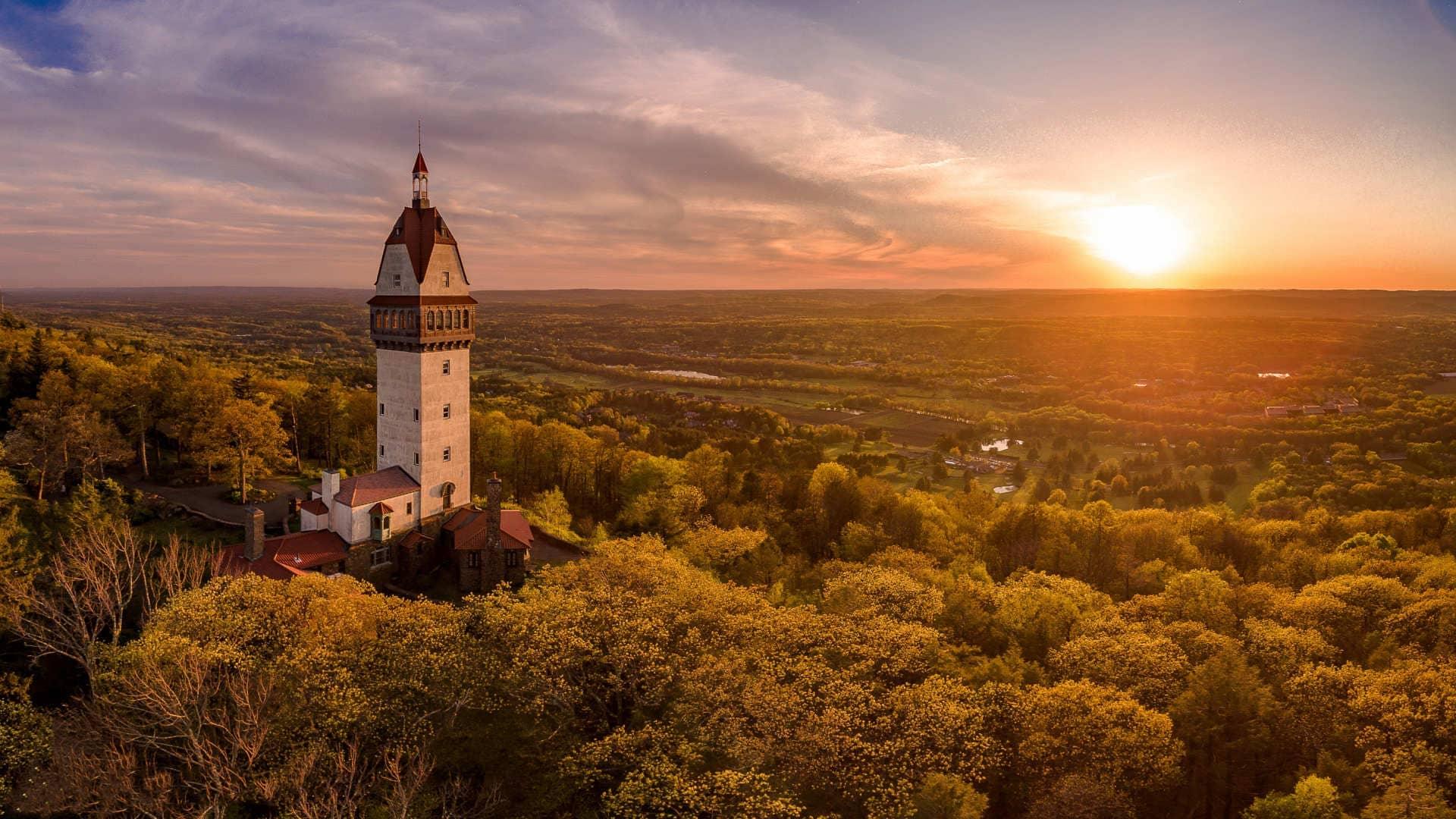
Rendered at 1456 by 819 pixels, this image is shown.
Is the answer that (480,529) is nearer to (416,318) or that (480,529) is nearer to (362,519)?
(362,519)

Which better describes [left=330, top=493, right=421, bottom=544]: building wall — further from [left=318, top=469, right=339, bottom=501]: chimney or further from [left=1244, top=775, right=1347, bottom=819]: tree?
[left=1244, top=775, right=1347, bottom=819]: tree

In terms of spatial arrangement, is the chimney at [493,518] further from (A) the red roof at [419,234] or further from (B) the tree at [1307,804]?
(B) the tree at [1307,804]

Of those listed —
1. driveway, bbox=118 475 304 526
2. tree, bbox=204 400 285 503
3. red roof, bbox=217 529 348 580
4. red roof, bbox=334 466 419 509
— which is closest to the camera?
red roof, bbox=217 529 348 580

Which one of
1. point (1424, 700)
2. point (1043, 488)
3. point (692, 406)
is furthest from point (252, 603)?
point (692, 406)

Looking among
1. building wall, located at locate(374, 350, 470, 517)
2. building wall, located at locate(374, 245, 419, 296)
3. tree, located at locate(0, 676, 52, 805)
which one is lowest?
tree, located at locate(0, 676, 52, 805)

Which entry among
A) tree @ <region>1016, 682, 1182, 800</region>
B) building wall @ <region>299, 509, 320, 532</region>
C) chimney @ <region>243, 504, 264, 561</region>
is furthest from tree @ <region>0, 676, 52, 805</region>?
tree @ <region>1016, 682, 1182, 800</region>
